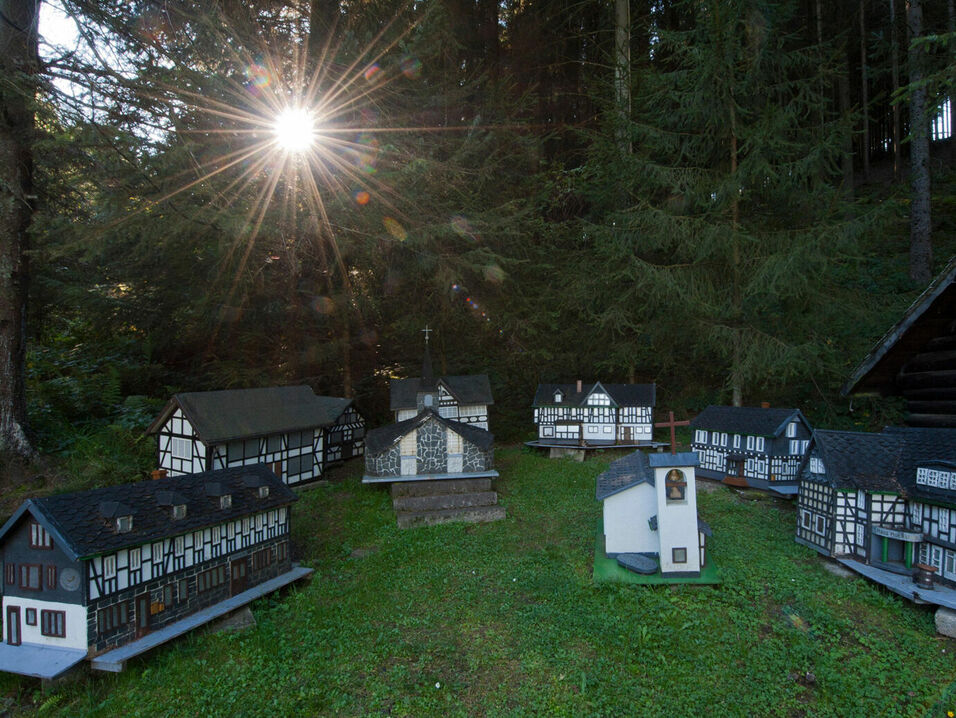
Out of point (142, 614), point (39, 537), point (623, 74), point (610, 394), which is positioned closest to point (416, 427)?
point (142, 614)

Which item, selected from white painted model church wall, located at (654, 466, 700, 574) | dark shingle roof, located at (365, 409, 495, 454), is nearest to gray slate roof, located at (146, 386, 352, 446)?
dark shingle roof, located at (365, 409, 495, 454)

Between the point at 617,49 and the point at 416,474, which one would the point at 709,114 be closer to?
the point at 617,49

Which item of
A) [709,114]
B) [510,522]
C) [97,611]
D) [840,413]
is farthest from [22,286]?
[840,413]

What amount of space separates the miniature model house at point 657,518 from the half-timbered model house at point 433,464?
3775 millimetres

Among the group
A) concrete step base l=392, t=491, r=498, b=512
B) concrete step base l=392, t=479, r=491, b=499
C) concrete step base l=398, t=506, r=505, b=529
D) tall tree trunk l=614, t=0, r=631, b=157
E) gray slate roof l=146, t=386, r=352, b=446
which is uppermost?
tall tree trunk l=614, t=0, r=631, b=157

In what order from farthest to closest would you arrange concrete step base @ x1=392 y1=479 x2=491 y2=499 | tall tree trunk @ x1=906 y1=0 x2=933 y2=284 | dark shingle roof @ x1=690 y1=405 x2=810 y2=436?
1. tall tree trunk @ x1=906 y1=0 x2=933 y2=284
2. dark shingle roof @ x1=690 y1=405 x2=810 y2=436
3. concrete step base @ x1=392 y1=479 x2=491 y2=499

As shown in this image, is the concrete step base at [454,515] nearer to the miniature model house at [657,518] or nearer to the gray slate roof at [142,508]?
the miniature model house at [657,518]

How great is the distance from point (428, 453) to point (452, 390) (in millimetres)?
4170

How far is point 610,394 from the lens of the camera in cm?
1819

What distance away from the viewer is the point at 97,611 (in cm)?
735

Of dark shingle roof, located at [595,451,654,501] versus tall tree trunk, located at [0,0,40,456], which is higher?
tall tree trunk, located at [0,0,40,456]

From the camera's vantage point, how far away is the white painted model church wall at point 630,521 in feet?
35.0

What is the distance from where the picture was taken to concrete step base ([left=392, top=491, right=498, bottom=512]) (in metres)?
13.5

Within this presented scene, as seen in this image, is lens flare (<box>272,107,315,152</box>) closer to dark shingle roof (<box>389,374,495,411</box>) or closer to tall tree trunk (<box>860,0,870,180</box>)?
dark shingle roof (<box>389,374,495,411</box>)
